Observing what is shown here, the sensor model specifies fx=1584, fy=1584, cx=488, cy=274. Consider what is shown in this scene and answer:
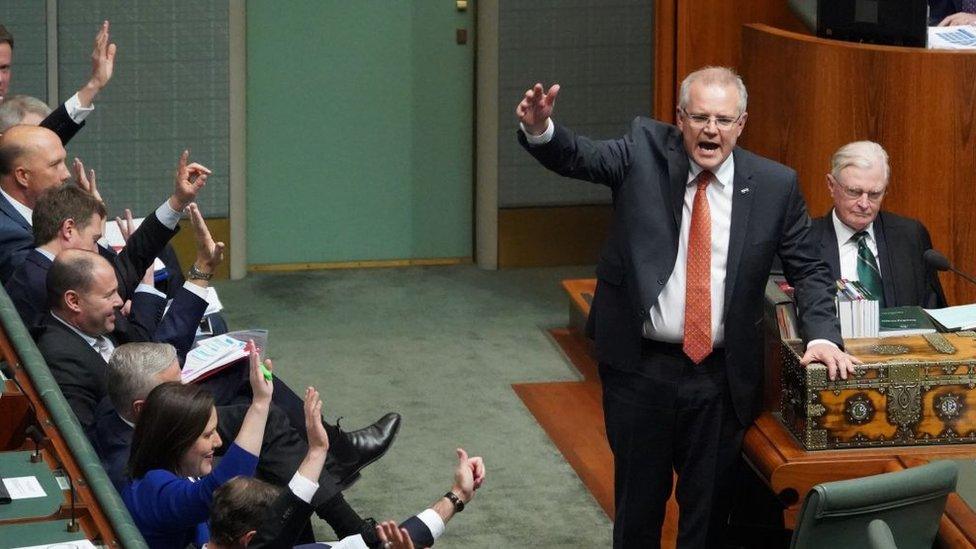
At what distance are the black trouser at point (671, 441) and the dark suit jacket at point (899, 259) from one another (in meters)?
0.54

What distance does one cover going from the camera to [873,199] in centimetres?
411

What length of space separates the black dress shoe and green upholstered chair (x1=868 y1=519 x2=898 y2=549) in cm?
196

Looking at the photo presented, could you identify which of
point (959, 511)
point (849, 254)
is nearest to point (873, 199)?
point (849, 254)

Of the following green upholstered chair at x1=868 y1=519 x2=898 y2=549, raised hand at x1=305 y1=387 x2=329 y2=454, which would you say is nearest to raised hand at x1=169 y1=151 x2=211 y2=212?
raised hand at x1=305 y1=387 x2=329 y2=454

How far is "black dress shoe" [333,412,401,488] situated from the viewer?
4779 mm

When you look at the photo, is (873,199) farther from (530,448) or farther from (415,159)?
(415,159)

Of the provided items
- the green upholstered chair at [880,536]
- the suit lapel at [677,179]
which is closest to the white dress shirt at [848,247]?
the suit lapel at [677,179]

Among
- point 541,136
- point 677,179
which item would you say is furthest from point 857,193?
point 541,136

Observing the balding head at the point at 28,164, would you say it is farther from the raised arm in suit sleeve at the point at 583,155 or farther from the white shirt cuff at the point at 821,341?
the white shirt cuff at the point at 821,341

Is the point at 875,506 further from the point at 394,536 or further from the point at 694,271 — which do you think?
the point at 394,536

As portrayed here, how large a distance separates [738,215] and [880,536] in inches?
37.2

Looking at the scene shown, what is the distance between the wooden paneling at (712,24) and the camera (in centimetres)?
559

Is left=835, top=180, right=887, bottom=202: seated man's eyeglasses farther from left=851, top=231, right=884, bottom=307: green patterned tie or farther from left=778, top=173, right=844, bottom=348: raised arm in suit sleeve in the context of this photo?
left=778, top=173, right=844, bottom=348: raised arm in suit sleeve

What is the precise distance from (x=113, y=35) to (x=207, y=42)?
416mm
